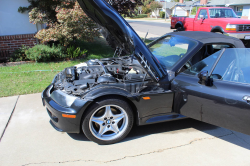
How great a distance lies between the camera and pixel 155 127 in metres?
3.72

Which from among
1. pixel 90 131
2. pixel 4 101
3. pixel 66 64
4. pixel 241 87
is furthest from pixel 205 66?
pixel 66 64

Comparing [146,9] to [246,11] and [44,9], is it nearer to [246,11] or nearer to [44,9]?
[246,11]

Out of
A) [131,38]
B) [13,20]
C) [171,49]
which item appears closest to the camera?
[131,38]

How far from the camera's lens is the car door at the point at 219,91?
106 inches

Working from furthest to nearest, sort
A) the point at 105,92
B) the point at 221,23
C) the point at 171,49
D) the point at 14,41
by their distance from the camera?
the point at 221,23, the point at 14,41, the point at 171,49, the point at 105,92

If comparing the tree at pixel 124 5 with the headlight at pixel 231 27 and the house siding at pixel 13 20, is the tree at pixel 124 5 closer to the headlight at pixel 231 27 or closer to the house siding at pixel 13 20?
the house siding at pixel 13 20

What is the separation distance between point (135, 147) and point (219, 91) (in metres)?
1.44

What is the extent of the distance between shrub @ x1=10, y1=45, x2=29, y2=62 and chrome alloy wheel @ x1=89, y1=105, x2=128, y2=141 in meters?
5.95

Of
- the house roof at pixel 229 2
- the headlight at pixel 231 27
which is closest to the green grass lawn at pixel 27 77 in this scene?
the headlight at pixel 231 27

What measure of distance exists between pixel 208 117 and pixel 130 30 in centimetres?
166

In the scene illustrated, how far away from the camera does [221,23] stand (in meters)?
10.5

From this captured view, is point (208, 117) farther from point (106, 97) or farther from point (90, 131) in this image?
point (90, 131)

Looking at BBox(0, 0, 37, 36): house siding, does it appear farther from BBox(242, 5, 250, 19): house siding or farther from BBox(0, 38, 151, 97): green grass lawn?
BBox(242, 5, 250, 19): house siding

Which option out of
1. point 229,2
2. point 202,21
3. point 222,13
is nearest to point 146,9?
point 229,2
